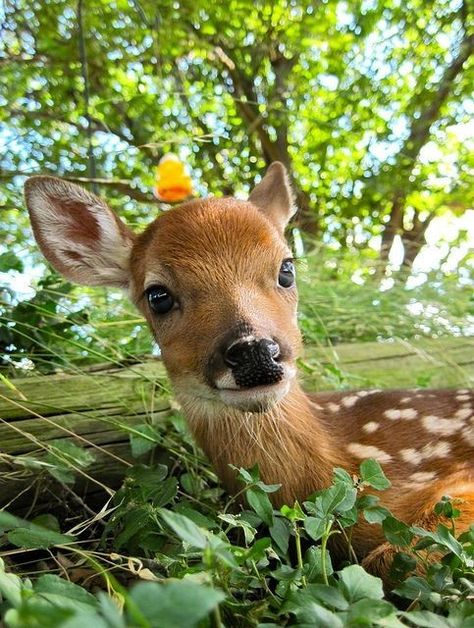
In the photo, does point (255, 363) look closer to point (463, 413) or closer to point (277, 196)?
point (463, 413)

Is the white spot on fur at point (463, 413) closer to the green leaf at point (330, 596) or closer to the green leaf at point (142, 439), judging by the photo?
the green leaf at point (142, 439)

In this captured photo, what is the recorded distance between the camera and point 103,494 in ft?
6.21

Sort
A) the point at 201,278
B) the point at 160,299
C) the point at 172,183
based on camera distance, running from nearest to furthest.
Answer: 1. the point at 201,278
2. the point at 160,299
3. the point at 172,183

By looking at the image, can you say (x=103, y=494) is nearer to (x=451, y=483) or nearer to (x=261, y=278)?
(x=261, y=278)

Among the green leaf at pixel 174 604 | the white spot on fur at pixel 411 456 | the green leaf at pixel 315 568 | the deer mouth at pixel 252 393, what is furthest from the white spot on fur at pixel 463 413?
the green leaf at pixel 174 604

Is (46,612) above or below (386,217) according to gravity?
below

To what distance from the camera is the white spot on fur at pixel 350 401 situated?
6.76 ft

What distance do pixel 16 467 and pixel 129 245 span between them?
0.77 m

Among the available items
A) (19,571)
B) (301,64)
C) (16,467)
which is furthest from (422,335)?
(301,64)

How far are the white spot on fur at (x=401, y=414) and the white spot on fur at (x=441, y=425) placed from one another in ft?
0.13

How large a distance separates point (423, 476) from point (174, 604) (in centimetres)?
138

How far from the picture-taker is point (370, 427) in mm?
1940

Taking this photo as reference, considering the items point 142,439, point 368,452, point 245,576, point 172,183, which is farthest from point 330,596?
point 172,183

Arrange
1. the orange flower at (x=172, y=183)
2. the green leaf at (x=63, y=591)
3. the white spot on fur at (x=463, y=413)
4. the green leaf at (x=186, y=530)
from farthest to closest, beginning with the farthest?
the orange flower at (x=172, y=183) < the white spot on fur at (x=463, y=413) < the green leaf at (x=63, y=591) < the green leaf at (x=186, y=530)
